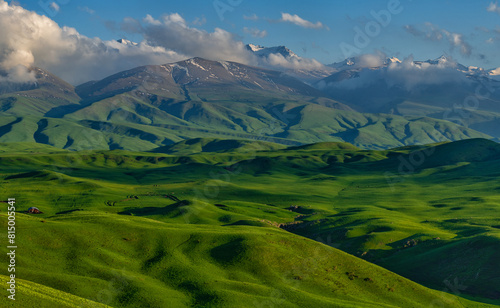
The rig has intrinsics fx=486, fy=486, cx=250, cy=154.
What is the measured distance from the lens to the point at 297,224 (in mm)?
155125

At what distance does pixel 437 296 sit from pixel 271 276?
28.4 metres

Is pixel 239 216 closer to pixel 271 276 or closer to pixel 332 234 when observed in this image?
pixel 332 234

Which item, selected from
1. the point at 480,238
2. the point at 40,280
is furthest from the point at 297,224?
the point at 40,280

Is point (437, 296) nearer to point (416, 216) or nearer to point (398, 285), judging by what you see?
point (398, 285)

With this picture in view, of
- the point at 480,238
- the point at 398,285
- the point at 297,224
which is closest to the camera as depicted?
the point at 398,285

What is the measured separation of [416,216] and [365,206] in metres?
22.5

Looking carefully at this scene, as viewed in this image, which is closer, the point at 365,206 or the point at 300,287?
the point at 300,287

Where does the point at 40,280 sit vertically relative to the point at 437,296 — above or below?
above

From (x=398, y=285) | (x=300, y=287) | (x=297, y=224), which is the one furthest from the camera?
(x=297, y=224)

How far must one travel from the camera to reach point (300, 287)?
250 feet

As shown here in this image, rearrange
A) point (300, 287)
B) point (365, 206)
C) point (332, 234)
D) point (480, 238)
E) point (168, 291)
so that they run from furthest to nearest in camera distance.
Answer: point (365, 206) < point (332, 234) < point (480, 238) < point (300, 287) < point (168, 291)

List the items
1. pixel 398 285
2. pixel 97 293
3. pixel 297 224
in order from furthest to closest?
pixel 297 224 < pixel 398 285 < pixel 97 293

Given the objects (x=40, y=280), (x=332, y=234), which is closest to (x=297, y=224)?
(x=332, y=234)

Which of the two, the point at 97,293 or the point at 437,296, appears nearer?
the point at 97,293
